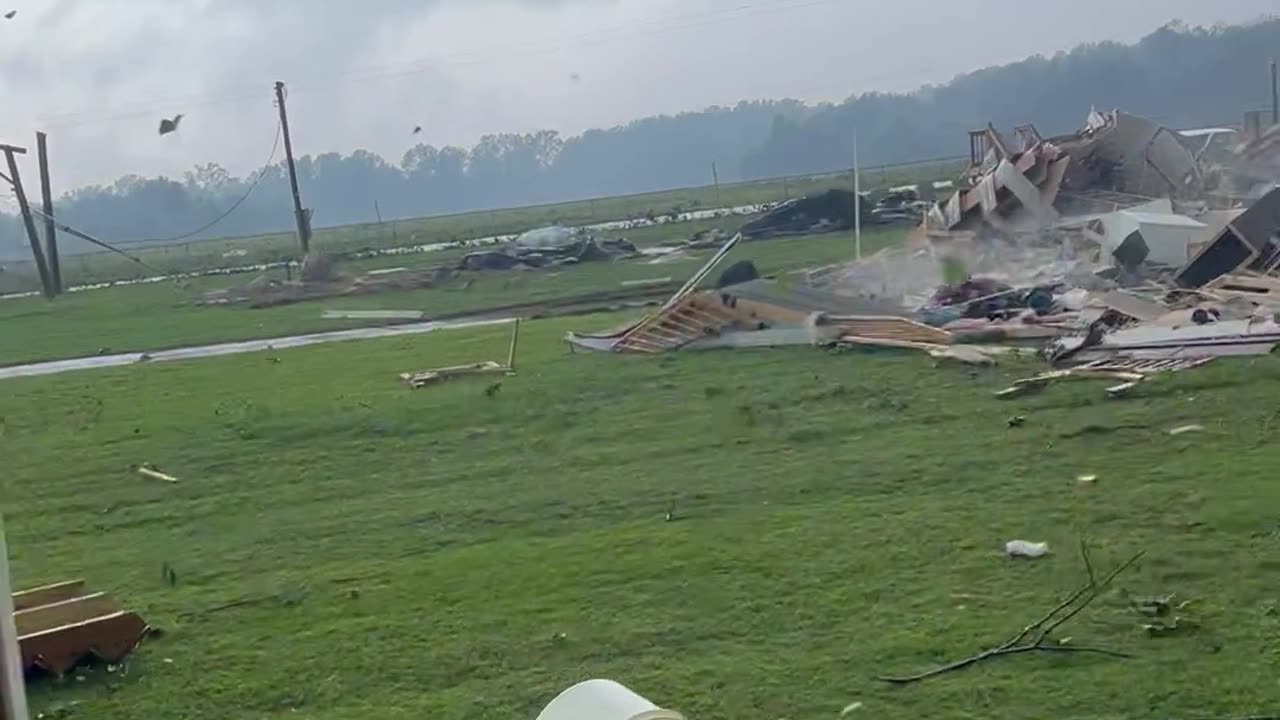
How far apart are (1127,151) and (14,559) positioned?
20476mm

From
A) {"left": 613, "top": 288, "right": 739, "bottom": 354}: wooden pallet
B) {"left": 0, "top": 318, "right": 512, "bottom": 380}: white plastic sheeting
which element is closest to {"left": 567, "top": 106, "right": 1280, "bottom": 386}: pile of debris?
{"left": 613, "top": 288, "right": 739, "bottom": 354}: wooden pallet

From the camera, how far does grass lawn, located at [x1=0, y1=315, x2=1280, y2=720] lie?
5301 mm

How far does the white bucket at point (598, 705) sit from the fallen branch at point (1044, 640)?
2.17 metres

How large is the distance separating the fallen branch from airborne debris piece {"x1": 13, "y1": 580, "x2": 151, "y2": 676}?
136 inches

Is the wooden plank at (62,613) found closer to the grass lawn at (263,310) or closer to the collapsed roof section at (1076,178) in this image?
the grass lawn at (263,310)

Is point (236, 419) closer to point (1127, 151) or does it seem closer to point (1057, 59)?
point (1127, 151)

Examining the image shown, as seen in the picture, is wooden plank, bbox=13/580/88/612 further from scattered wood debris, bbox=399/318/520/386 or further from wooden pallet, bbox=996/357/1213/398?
wooden pallet, bbox=996/357/1213/398

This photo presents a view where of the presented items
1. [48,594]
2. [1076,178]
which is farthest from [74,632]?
[1076,178]

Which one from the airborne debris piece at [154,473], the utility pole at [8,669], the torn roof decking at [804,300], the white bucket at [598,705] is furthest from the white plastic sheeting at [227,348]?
the utility pole at [8,669]

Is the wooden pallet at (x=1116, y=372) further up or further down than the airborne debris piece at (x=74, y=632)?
further down

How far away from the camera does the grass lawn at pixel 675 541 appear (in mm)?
5301

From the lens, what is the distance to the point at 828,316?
45.8 feet

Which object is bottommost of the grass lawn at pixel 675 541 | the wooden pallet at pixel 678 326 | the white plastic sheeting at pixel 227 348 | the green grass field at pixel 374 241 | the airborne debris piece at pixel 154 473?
the grass lawn at pixel 675 541

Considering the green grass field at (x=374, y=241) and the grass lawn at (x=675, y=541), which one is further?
the green grass field at (x=374, y=241)
